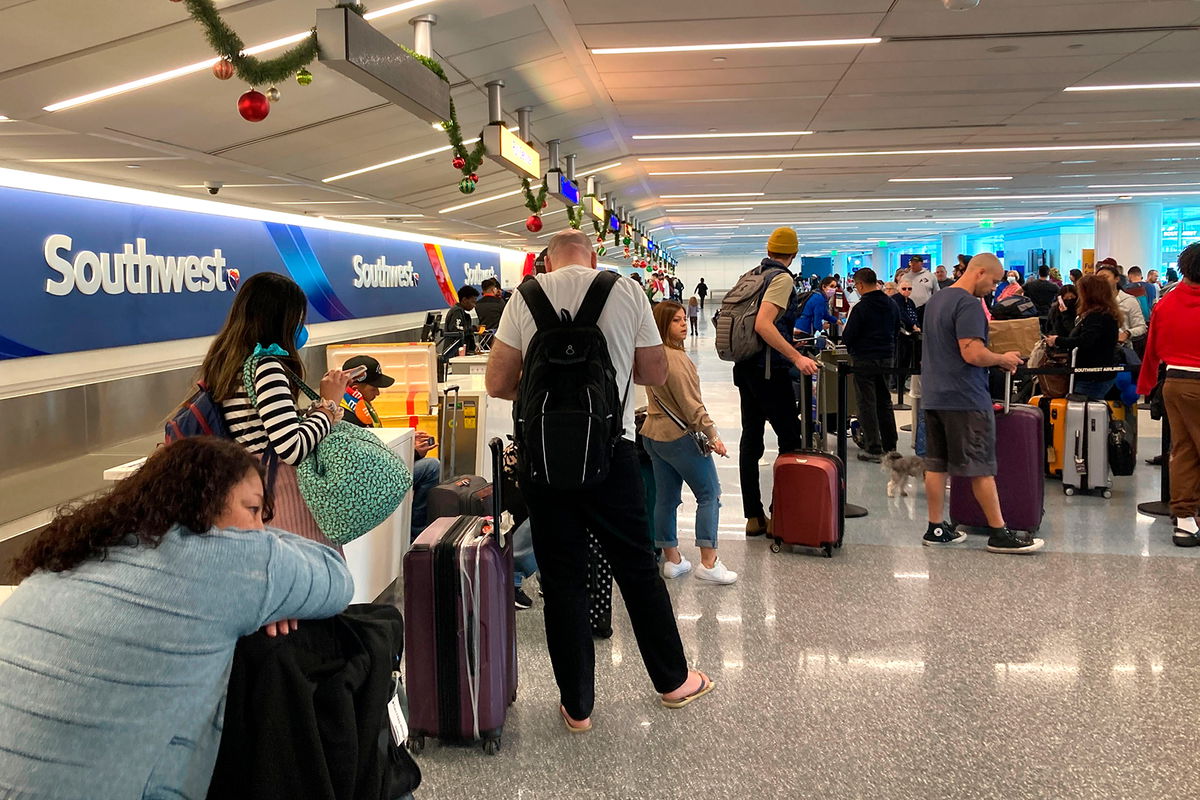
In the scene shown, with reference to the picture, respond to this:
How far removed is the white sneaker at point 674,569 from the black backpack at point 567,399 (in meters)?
1.99

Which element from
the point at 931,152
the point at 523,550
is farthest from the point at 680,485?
the point at 931,152

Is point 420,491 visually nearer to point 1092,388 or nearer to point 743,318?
point 743,318

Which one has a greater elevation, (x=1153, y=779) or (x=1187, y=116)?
(x=1187, y=116)

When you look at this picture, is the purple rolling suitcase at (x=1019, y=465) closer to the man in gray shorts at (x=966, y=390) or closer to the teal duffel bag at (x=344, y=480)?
the man in gray shorts at (x=966, y=390)

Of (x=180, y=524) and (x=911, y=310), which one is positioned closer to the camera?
(x=180, y=524)

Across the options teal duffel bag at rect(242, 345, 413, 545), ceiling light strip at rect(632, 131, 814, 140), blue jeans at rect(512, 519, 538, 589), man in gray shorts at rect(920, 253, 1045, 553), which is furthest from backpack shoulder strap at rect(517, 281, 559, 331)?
ceiling light strip at rect(632, 131, 814, 140)

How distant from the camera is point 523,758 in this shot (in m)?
3.09

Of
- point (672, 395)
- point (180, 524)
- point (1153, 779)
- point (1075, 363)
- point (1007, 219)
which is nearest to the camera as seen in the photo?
point (180, 524)

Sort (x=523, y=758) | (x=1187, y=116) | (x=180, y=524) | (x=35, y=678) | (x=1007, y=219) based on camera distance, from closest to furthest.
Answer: (x=35, y=678), (x=180, y=524), (x=523, y=758), (x=1187, y=116), (x=1007, y=219)

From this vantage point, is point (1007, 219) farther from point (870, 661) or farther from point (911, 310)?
point (870, 661)

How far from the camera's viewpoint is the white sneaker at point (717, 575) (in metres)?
4.76

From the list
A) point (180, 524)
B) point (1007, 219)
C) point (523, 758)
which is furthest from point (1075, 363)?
point (1007, 219)

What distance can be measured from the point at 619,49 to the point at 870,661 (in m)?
4.78

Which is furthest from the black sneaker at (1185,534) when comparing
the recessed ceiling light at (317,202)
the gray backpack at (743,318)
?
the recessed ceiling light at (317,202)
